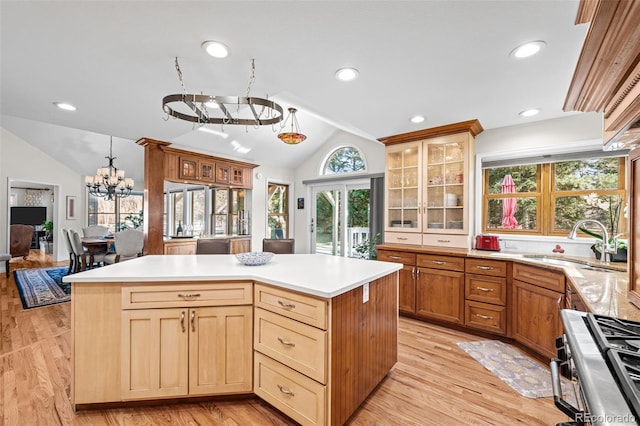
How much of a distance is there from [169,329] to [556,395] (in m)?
1.94

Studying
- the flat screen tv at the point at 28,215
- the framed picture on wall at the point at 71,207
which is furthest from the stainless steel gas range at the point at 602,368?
the flat screen tv at the point at 28,215

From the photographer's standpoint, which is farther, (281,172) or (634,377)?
(281,172)

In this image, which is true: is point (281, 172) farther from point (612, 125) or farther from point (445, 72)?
point (612, 125)

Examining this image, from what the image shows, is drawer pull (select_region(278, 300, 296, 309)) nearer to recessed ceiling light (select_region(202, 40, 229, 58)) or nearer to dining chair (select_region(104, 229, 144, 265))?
recessed ceiling light (select_region(202, 40, 229, 58))

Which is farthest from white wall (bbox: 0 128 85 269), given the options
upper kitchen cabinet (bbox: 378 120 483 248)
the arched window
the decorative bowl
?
upper kitchen cabinet (bbox: 378 120 483 248)

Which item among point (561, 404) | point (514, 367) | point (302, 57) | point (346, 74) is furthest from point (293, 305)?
point (514, 367)

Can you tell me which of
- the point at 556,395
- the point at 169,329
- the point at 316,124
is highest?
the point at 316,124

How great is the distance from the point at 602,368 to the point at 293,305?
1.27 meters

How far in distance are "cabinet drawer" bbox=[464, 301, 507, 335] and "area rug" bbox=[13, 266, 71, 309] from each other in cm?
544

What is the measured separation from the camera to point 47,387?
203cm

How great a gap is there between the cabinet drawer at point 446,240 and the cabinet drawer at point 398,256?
1.40ft

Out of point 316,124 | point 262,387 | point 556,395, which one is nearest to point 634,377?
point 556,395

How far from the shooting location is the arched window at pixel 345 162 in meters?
5.76

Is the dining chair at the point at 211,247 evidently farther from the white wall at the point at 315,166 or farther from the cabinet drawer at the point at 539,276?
the white wall at the point at 315,166
